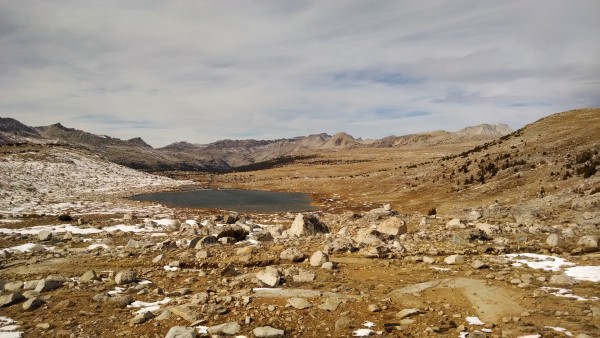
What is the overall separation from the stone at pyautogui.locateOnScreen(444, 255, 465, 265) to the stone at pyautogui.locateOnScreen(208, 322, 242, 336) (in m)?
8.92

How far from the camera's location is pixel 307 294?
11.3m

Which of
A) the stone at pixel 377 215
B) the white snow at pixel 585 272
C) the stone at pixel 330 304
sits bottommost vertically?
the stone at pixel 377 215

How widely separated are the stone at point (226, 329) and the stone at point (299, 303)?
181cm

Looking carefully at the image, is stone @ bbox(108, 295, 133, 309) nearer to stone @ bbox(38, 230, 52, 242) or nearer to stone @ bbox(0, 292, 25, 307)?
stone @ bbox(0, 292, 25, 307)

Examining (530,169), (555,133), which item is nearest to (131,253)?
(530,169)

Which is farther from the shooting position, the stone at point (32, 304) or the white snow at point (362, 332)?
the stone at point (32, 304)

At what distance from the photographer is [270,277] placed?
40.5 feet

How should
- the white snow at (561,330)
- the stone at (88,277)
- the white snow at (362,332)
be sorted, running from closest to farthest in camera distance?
the white snow at (561,330) → the white snow at (362,332) → the stone at (88,277)

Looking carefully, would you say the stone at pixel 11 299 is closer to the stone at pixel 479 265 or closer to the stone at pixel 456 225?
the stone at pixel 479 265

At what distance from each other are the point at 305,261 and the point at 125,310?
7.07 meters

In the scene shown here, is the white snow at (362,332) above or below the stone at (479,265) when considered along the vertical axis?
below

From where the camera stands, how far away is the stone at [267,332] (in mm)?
8766

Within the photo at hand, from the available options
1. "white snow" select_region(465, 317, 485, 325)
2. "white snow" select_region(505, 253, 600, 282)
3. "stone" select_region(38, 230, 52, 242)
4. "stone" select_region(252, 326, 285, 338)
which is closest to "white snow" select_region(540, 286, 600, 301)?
"white snow" select_region(505, 253, 600, 282)

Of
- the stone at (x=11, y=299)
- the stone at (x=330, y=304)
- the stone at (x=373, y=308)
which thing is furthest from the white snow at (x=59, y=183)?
the stone at (x=373, y=308)
